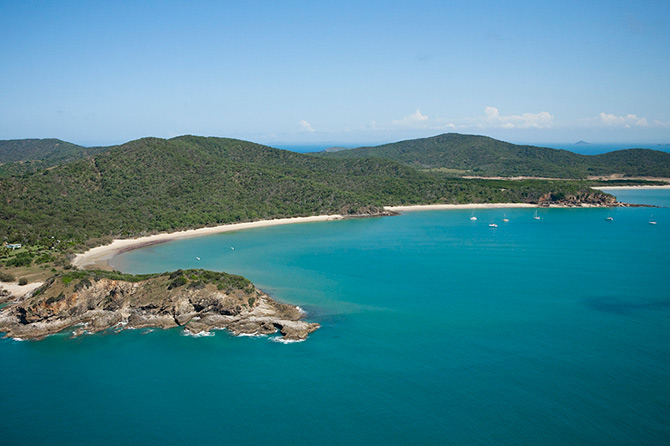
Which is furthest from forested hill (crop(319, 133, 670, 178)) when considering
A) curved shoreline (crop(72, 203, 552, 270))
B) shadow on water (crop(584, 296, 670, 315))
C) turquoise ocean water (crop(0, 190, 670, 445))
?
shadow on water (crop(584, 296, 670, 315))

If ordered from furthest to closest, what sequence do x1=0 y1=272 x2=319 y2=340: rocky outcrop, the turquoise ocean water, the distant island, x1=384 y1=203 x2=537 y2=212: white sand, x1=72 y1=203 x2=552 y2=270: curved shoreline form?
x1=384 y1=203 x2=537 y2=212: white sand < x1=72 y1=203 x2=552 y2=270: curved shoreline < the distant island < x1=0 y1=272 x2=319 y2=340: rocky outcrop < the turquoise ocean water

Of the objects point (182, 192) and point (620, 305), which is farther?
point (182, 192)

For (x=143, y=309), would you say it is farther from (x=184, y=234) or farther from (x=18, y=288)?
(x=184, y=234)

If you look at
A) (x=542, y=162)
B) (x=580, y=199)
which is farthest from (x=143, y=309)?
(x=542, y=162)

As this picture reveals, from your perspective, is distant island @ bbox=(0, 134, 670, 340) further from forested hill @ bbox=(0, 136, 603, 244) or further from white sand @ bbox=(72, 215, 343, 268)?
white sand @ bbox=(72, 215, 343, 268)

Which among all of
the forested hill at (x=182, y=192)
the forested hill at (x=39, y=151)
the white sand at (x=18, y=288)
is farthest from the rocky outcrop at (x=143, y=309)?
the forested hill at (x=39, y=151)
